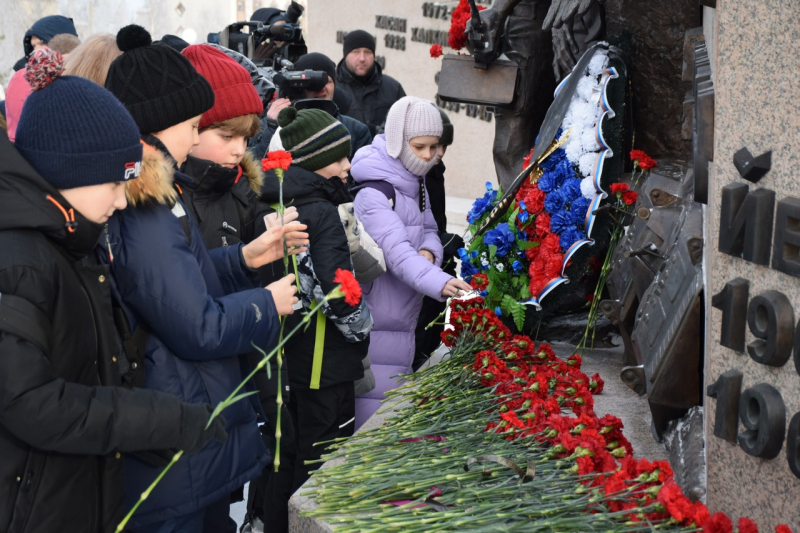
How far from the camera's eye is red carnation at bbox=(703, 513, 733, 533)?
5.94ft

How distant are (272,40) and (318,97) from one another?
1.53m

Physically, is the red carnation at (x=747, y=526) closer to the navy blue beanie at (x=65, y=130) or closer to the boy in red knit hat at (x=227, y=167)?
the boy in red knit hat at (x=227, y=167)

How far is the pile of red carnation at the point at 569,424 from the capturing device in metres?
1.91

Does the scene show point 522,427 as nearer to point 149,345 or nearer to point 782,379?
point 782,379

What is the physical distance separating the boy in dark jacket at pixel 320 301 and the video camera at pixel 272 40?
9.45 ft

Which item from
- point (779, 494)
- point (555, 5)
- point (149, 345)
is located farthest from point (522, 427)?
point (555, 5)

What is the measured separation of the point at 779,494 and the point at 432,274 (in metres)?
1.88

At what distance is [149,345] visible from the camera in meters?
2.07

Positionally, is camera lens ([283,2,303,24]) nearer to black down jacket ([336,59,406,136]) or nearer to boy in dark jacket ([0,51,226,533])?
black down jacket ([336,59,406,136])

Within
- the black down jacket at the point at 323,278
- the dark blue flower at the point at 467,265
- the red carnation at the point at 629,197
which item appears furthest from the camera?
the dark blue flower at the point at 467,265

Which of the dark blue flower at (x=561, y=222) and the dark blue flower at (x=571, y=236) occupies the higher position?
the dark blue flower at (x=561, y=222)

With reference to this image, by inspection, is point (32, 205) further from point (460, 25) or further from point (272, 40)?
point (272, 40)

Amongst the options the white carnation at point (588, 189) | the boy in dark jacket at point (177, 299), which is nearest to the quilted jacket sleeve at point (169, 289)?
the boy in dark jacket at point (177, 299)

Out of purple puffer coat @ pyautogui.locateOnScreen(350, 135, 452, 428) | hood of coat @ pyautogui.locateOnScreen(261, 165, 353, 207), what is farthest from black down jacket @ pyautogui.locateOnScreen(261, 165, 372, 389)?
purple puffer coat @ pyautogui.locateOnScreen(350, 135, 452, 428)
